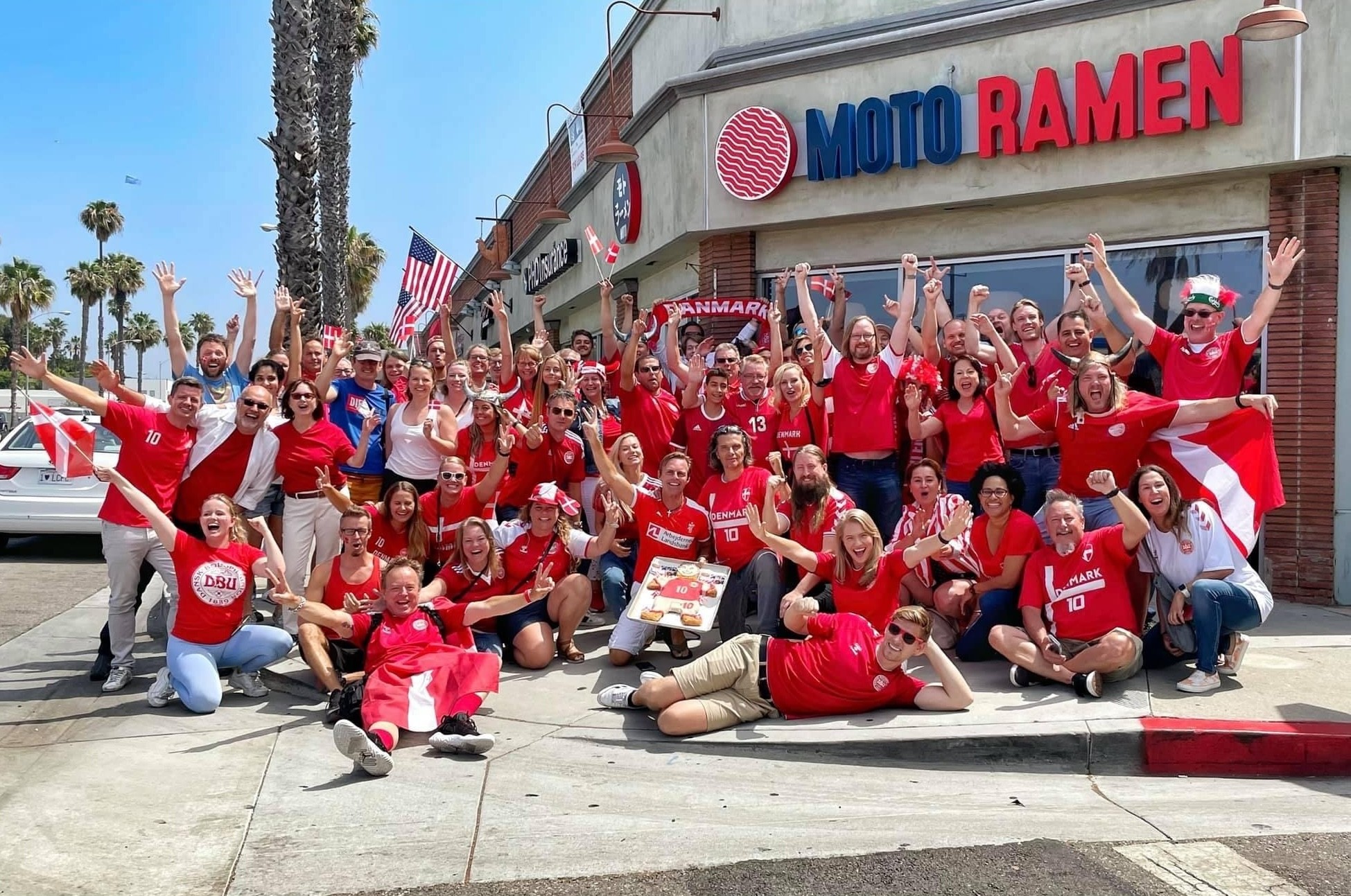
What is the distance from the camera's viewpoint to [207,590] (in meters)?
6.28

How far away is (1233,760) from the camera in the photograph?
5.21 m

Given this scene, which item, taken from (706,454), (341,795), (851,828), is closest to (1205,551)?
(851,828)

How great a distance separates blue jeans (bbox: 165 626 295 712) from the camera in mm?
6050

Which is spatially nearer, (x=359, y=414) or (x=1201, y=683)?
(x=1201, y=683)

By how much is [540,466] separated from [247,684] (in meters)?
2.50

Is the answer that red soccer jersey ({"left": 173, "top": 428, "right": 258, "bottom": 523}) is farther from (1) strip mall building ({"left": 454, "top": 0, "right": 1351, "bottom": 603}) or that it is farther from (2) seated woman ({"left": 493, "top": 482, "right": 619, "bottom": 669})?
(1) strip mall building ({"left": 454, "top": 0, "right": 1351, "bottom": 603})

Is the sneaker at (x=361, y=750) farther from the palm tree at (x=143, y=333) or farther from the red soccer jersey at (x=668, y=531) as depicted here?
the palm tree at (x=143, y=333)

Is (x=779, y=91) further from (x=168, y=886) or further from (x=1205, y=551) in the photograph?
(x=168, y=886)

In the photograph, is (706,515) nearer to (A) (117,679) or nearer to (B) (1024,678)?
(B) (1024,678)

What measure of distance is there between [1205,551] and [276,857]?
16.6 ft

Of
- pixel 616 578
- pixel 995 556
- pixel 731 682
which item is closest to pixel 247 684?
pixel 616 578

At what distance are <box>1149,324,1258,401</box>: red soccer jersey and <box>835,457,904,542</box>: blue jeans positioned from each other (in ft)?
6.35

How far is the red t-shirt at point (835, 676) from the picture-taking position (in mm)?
5660

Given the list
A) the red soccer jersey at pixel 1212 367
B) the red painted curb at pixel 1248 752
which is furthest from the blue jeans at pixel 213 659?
the red soccer jersey at pixel 1212 367
